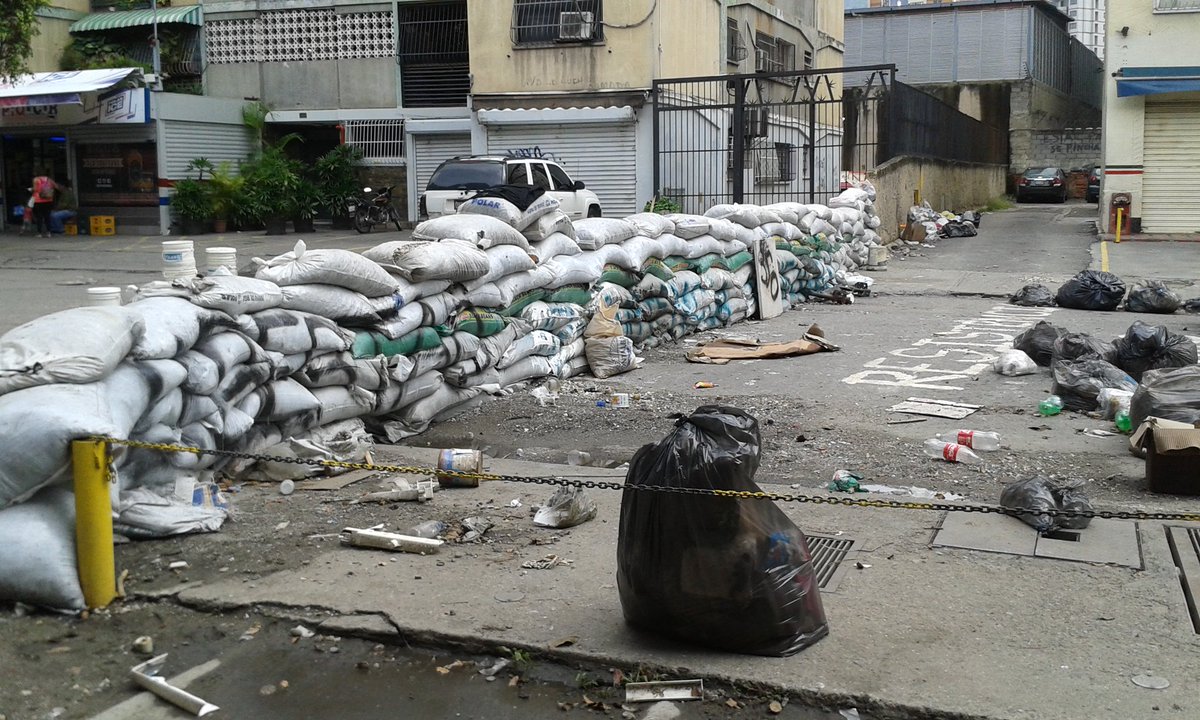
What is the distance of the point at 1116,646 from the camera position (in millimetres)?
3494

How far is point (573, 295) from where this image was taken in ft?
28.0

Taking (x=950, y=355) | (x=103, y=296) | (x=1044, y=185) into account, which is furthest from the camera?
(x=1044, y=185)

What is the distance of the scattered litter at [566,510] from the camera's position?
4773mm

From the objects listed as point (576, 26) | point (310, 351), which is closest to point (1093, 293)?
point (310, 351)

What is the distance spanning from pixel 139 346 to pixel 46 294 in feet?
26.9

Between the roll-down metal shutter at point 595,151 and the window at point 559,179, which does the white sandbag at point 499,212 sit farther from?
the roll-down metal shutter at point 595,151

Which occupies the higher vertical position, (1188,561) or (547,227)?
(547,227)

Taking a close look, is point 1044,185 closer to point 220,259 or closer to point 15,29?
point 15,29

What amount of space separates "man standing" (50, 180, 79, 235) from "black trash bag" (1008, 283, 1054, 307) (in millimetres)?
18570

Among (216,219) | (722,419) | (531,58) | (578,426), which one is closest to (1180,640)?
(722,419)

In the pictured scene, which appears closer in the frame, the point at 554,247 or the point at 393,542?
the point at 393,542

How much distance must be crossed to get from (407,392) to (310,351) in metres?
0.87

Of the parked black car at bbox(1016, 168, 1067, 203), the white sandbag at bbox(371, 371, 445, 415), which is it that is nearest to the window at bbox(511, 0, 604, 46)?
the white sandbag at bbox(371, 371, 445, 415)

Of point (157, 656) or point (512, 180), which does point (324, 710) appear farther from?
point (512, 180)
